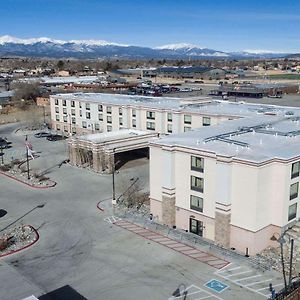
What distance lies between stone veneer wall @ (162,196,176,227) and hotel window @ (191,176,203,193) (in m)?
2.70

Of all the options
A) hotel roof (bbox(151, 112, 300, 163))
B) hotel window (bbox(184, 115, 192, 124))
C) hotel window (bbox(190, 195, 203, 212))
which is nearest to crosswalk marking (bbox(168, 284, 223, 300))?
hotel window (bbox(190, 195, 203, 212))

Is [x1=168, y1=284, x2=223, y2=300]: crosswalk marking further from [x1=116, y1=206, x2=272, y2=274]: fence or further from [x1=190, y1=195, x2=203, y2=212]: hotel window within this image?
[x1=190, y1=195, x2=203, y2=212]: hotel window

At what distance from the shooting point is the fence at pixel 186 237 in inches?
1298

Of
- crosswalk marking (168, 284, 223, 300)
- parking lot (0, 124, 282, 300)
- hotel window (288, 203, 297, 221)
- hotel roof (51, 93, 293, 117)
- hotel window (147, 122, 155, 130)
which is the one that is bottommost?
crosswalk marking (168, 284, 223, 300)

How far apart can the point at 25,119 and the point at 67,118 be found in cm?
2045

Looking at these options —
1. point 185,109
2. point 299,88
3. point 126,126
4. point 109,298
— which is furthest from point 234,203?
point 299,88

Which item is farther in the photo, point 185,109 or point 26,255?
point 185,109

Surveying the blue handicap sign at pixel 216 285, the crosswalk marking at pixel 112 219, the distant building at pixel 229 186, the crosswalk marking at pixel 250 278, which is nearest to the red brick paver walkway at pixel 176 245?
the crosswalk marking at pixel 112 219

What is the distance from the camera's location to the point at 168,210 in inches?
1547

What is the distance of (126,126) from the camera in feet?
243

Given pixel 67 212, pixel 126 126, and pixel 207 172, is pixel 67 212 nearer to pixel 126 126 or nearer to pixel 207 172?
pixel 207 172

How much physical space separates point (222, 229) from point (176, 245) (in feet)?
13.5

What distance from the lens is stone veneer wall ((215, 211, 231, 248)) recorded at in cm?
3497

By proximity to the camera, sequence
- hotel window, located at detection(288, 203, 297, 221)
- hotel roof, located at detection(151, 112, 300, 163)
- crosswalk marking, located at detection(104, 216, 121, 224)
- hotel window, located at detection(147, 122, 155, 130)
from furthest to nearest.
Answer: hotel window, located at detection(147, 122, 155, 130) → crosswalk marking, located at detection(104, 216, 121, 224) → hotel window, located at detection(288, 203, 297, 221) → hotel roof, located at detection(151, 112, 300, 163)
